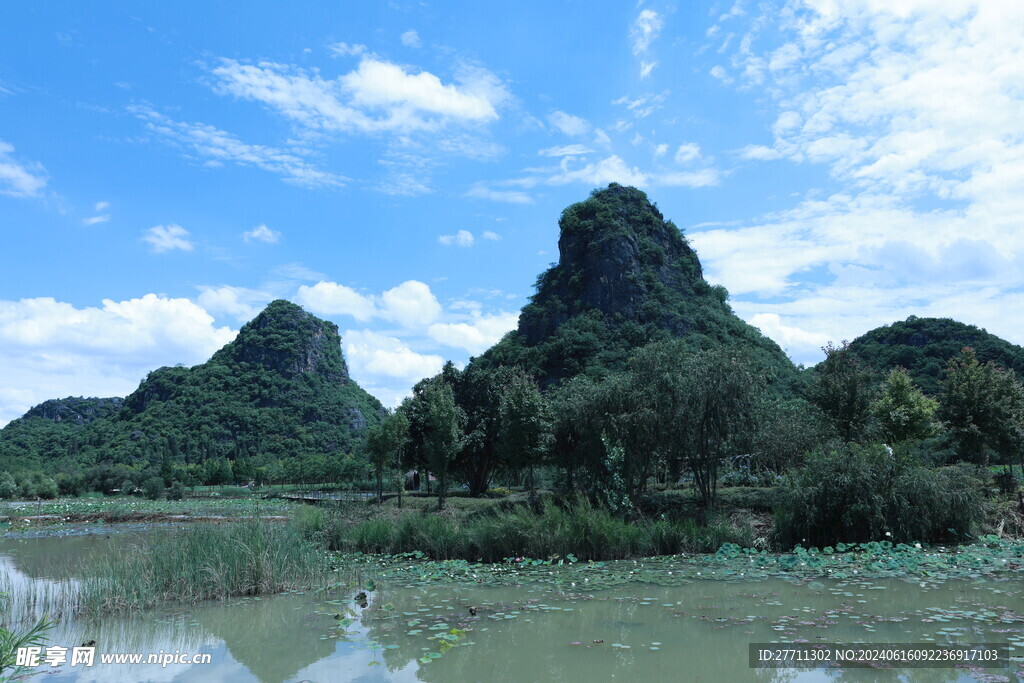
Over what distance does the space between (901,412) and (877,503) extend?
12.1 metres

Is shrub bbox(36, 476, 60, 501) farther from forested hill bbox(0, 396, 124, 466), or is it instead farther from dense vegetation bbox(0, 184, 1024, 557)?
forested hill bbox(0, 396, 124, 466)

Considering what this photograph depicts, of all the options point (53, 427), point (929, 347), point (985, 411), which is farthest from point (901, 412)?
point (53, 427)

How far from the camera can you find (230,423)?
106m

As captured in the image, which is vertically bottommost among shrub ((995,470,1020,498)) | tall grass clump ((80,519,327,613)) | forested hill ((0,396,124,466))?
tall grass clump ((80,519,327,613))

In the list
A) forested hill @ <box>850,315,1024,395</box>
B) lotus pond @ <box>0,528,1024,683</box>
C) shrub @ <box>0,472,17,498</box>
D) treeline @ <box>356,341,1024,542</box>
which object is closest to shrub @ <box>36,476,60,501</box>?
shrub @ <box>0,472,17,498</box>

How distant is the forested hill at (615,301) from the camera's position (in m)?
66.7

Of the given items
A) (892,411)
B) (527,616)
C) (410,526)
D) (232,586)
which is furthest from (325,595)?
(892,411)

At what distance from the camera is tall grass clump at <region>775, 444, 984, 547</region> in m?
14.5

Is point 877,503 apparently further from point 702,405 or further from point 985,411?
point 985,411

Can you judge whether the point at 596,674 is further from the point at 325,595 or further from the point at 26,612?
the point at 26,612

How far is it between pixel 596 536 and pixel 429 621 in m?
6.11

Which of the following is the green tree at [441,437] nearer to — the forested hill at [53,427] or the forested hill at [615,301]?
the forested hill at [615,301]

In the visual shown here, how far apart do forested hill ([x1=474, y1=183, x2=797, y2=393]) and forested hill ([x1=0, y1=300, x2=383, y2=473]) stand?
34.0 meters

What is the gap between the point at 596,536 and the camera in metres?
14.6
